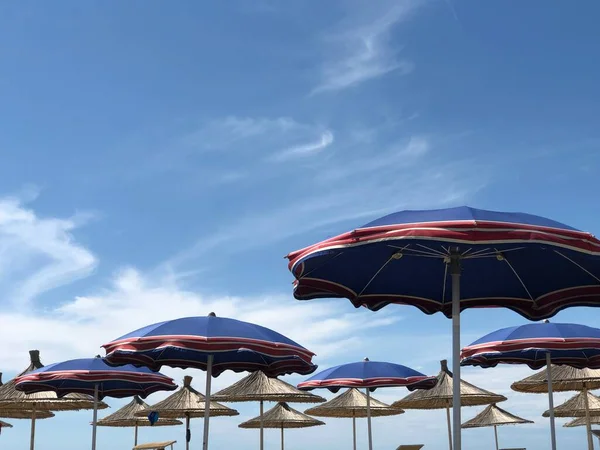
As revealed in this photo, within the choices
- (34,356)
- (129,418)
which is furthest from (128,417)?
(34,356)

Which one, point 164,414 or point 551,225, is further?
point 164,414

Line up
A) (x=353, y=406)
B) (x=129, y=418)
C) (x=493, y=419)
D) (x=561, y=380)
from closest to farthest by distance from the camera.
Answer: (x=561, y=380), (x=353, y=406), (x=129, y=418), (x=493, y=419)

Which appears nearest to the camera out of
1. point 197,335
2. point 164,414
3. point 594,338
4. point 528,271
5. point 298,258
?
point 298,258

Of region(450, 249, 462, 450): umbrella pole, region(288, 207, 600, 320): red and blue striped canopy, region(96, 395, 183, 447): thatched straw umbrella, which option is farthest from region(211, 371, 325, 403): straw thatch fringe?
region(450, 249, 462, 450): umbrella pole

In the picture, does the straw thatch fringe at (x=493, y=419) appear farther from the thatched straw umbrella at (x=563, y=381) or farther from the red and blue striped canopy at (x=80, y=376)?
the red and blue striped canopy at (x=80, y=376)

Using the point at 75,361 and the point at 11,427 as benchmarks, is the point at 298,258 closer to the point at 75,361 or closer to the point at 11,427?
the point at 75,361

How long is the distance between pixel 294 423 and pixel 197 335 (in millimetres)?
15063

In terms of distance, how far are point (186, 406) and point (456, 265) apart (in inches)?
554

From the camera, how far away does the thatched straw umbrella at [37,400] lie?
49.5 feet

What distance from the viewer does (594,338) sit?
36.3 feet

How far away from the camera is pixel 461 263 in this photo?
853cm

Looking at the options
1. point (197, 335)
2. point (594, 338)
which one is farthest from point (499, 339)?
point (197, 335)

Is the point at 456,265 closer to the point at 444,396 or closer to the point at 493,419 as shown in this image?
the point at 444,396

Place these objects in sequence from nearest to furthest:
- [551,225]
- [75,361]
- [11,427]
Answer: [551,225] < [75,361] < [11,427]
